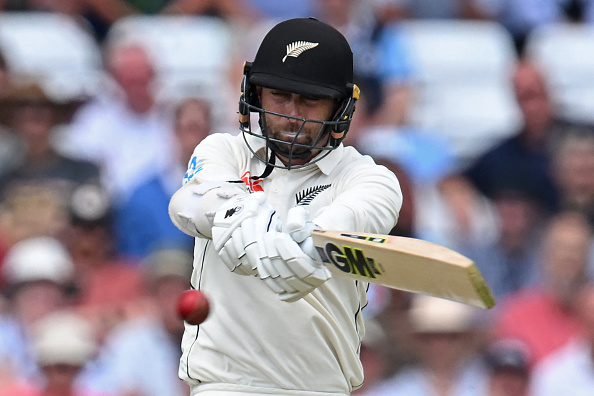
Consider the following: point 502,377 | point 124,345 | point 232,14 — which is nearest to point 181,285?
point 124,345

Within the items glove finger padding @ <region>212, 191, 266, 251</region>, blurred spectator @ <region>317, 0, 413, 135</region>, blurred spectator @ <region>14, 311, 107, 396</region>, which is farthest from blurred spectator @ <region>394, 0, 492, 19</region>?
glove finger padding @ <region>212, 191, 266, 251</region>

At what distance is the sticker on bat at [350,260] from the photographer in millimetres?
3287

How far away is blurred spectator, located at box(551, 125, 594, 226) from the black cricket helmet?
3.96 metres

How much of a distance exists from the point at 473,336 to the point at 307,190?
2.75 metres

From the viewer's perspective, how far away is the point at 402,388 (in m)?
6.08

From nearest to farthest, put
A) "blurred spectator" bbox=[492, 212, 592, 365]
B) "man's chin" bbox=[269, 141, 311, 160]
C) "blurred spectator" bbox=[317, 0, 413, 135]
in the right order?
"man's chin" bbox=[269, 141, 311, 160] < "blurred spectator" bbox=[492, 212, 592, 365] < "blurred spectator" bbox=[317, 0, 413, 135]

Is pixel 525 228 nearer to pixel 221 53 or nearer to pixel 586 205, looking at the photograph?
pixel 586 205

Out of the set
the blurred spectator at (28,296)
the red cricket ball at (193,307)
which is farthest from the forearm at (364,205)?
the blurred spectator at (28,296)

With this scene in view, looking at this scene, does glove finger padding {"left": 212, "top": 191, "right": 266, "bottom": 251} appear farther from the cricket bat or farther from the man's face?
the man's face

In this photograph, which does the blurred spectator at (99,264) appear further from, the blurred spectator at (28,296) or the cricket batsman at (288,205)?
the cricket batsman at (288,205)

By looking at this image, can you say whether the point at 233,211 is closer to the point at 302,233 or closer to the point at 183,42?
the point at 302,233

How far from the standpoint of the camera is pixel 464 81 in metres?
9.22

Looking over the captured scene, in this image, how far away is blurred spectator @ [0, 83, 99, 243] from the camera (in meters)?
7.07

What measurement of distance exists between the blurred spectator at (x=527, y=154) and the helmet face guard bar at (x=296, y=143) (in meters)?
3.88
